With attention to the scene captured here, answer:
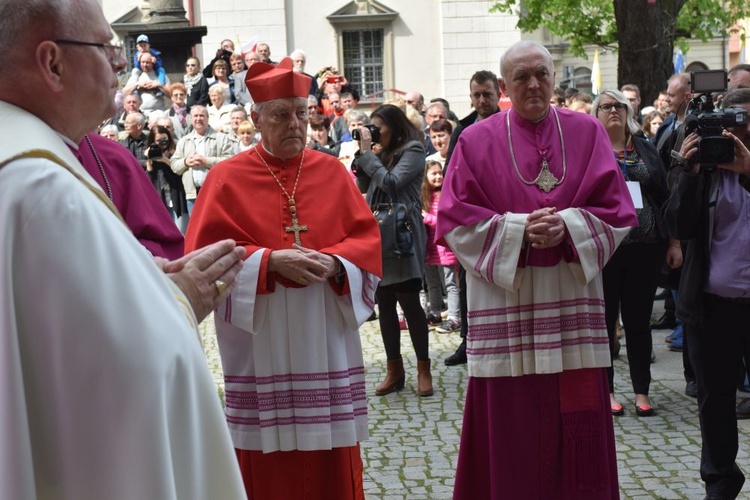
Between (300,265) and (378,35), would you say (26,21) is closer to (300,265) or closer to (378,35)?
(300,265)

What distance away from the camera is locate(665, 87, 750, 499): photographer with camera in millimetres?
5188

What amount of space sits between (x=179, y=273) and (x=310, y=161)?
263cm

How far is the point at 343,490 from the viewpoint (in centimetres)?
484

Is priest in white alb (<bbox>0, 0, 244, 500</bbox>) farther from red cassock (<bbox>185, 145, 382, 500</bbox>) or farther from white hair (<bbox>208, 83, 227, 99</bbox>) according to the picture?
white hair (<bbox>208, 83, 227, 99</bbox>)

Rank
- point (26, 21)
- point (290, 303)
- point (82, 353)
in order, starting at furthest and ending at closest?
point (290, 303) → point (26, 21) → point (82, 353)

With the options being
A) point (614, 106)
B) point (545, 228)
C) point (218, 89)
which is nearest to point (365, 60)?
point (218, 89)

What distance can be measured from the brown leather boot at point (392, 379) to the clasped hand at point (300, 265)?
339 centimetres

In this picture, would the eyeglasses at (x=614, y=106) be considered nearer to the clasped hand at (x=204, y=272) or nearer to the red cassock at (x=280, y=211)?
the red cassock at (x=280, y=211)

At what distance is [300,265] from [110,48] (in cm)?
227

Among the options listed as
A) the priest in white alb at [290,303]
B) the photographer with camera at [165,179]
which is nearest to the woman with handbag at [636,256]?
the priest in white alb at [290,303]

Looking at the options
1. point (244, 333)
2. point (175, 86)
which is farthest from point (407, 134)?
point (175, 86)

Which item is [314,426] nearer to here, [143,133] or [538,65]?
[538,65]

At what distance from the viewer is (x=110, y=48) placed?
2.46m

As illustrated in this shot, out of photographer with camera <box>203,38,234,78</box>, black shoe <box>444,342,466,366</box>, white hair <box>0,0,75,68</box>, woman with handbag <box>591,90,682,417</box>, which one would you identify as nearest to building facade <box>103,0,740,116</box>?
photographer with camera <box>203,38,234,78</box>
